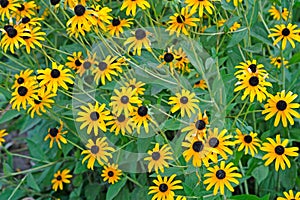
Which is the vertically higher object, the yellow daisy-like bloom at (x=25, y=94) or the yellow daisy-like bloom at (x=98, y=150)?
the yellow daisy-like bloom at (x=25, y=94)

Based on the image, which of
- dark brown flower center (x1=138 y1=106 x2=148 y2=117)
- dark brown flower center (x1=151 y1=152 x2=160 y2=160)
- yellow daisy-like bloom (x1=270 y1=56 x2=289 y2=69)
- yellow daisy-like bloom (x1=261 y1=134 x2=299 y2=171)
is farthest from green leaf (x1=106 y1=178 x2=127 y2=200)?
yellow daisy-like bloom (x1=270 y1=56 x2=289 y2=69)

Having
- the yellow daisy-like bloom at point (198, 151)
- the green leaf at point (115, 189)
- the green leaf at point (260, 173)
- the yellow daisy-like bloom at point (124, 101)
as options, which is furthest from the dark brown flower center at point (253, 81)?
the green leaf at point (115, 189)

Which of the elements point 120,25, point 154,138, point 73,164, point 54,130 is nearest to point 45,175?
point 73,164

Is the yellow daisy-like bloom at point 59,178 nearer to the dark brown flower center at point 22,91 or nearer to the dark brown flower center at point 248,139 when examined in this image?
the dark brown flower center at point 22,91

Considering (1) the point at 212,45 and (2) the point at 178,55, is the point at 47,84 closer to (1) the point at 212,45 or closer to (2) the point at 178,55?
(2) the point at 178,55

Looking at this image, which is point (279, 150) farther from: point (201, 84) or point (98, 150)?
point (98, 150)

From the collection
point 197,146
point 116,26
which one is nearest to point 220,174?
point 197,146

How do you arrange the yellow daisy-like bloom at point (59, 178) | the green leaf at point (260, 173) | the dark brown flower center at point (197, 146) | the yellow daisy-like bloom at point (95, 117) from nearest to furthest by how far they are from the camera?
the dark brown flower center at point (197, 146) < the yellow daisy-like bloom at point (95, 117) < the green leaf at point (260, 173) < the yellow daisy-like bloom at point (59, 178)
